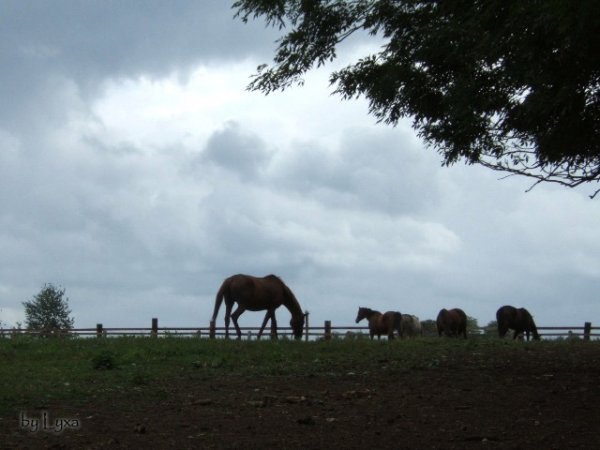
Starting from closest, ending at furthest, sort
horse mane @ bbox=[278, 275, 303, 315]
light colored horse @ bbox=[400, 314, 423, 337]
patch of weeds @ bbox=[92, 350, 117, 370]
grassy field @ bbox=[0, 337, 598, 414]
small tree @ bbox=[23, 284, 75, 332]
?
1. grassy field @ bbox=[0, 337, 598, 414]
2. patch of weeds @ bbox=[92, 350, 117, 370]
3. horse mane @ bbox=[278, 275, 303, 315]
4. light colored horse @ bbox=[400, 314, 423, 337]
5. small tree @ bbox=[23, 284, 75, 332]

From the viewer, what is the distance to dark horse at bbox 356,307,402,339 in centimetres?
3288

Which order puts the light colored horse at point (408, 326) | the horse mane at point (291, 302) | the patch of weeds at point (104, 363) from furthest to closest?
1. the light colored horse at point (408, 326)
2. the horse mane at point (291, 302)
3. the patch of weeds at point (104, 363)

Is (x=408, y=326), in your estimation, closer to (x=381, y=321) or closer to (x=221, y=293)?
(x=381, y=321)

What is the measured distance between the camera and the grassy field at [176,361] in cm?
1430

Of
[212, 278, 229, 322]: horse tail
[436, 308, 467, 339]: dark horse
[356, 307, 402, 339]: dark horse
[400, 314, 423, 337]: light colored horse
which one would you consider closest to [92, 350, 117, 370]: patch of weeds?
[212, 278, 229, 322]: horse tail

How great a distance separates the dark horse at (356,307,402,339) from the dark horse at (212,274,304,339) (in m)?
5.15

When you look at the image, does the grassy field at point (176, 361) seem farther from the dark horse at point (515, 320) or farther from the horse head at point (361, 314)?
the horse head at point (361, 314)

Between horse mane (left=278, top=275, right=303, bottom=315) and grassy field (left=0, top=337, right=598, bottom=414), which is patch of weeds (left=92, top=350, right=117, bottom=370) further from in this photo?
horse mane (left=278, top=275, right=303, bottom=315)

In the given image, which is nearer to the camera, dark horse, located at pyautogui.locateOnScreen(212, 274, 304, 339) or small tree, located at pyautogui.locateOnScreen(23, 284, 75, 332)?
dark horse, located at pyautogui.locateOnScreen(212, 274, 304, 339)

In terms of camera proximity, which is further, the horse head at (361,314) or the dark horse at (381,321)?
the horse head at (361,314)

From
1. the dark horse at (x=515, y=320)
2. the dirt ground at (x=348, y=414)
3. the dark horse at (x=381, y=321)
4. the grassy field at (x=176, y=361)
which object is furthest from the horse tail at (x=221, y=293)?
the dark horse at (x=515, y=320)

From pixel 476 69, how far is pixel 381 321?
20865 millimetres

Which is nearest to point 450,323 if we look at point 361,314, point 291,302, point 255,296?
point 361,314

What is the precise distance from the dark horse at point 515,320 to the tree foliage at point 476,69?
56.1 feet
